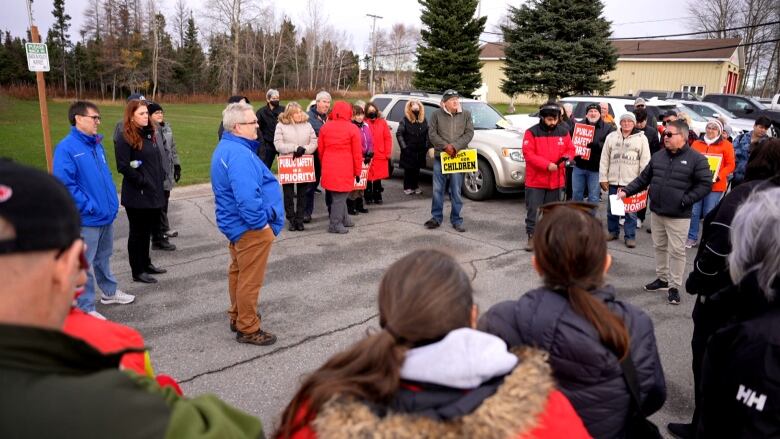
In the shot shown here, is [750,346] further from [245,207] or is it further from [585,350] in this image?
[245,207]

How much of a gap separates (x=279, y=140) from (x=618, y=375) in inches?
273

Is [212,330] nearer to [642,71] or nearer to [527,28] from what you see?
[527,28]

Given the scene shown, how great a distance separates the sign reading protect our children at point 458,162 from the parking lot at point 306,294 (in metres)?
0.95

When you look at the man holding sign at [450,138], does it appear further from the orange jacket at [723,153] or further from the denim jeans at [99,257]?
the denim jeans at [99,257]

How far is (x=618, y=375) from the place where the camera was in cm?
201

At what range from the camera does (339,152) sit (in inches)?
319

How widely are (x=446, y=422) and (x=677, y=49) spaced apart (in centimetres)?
5303

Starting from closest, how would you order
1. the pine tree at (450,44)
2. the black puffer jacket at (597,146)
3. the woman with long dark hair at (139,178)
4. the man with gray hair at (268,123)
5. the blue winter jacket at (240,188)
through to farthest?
the blue winter jacket at (240,188) < the woman with long dark hair at (139,178) < the black puffer jacket at (597,146) < the man with gray hair at (268,123) < the pine tree at (450,44)

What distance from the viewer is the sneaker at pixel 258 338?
4.64m

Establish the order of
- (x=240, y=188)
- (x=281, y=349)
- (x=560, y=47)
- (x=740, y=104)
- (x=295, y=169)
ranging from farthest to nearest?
1. (x=560, y=47)
2. (x=740, y=104)
3. (x=295, y=169)
4. (x=281, y=349)
5. (x=240, y=188)

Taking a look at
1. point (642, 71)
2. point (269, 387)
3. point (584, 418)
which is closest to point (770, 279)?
point (584, 418)

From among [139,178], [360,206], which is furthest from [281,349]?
[360,206]

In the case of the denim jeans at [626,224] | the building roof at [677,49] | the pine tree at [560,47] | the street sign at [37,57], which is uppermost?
the building roof at [677,49]

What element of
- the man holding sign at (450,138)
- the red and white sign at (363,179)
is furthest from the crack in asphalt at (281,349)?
the red and white sign at (363,179)
